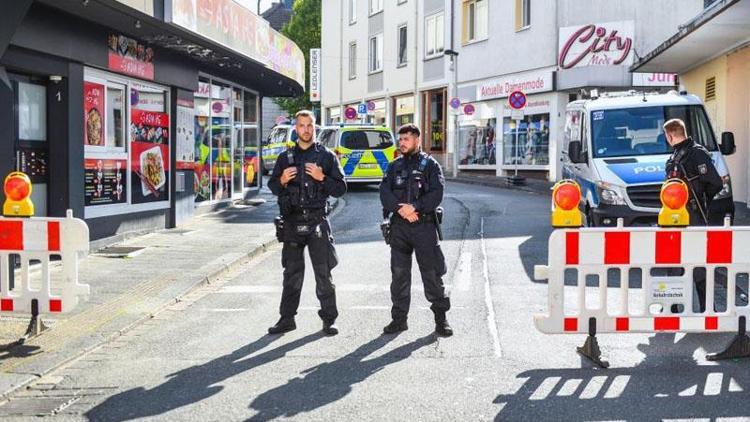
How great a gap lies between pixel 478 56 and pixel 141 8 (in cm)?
2827

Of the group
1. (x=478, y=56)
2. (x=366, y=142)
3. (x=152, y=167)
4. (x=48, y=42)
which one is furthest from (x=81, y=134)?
(x=478, y=56)

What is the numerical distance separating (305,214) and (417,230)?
3.12ft

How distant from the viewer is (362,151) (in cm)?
2573

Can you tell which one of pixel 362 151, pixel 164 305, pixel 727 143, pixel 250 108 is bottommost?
pixel 164 305

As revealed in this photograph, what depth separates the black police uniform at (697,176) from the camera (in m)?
8.32

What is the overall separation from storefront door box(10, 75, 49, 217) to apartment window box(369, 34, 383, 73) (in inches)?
1448

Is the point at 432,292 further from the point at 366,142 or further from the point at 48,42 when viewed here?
the point at 366,142

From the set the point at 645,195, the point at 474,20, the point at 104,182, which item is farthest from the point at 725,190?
the point at 474,20

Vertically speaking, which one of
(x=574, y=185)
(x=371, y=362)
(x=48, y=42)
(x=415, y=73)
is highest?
(x=415, y=73)

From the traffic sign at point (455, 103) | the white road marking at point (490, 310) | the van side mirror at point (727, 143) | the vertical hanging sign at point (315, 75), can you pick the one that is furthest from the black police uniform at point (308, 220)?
the vertical hanging sign at point (315, 75)

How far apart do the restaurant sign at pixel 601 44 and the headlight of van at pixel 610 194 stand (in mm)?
20040

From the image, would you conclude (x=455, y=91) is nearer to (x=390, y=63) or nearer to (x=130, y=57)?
(x=390, y=63)

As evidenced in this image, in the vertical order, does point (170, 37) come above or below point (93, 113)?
above

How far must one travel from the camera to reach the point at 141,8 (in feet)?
36.8
